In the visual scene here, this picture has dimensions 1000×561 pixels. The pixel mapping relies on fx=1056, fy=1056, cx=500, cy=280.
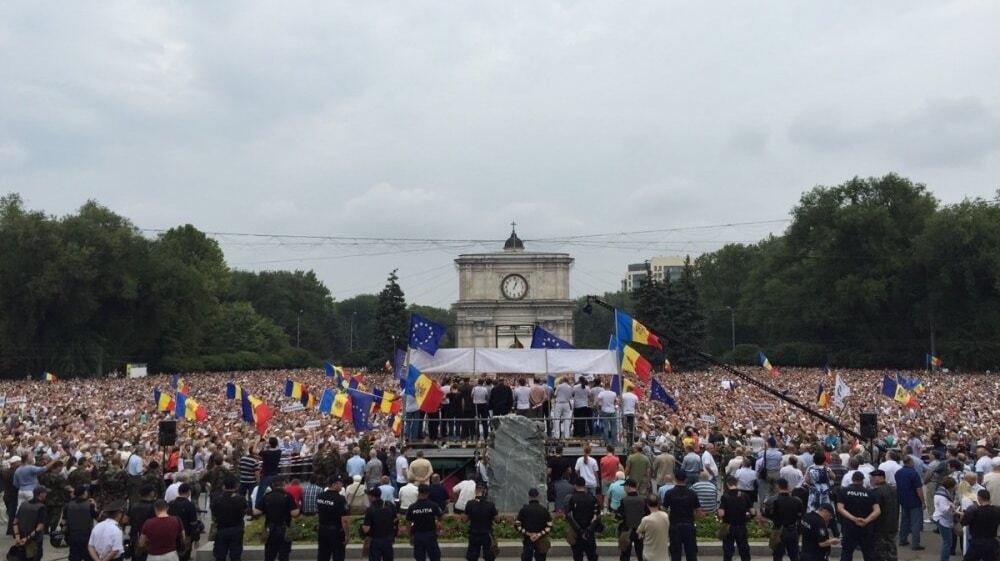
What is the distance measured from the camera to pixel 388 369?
61.3 metres

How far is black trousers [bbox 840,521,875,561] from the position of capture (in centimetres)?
1252

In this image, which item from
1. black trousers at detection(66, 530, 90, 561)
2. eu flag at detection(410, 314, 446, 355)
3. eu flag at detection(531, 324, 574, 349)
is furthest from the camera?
eu flag at detection(531, 324, 574, 349)

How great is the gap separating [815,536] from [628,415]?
27.6 feet

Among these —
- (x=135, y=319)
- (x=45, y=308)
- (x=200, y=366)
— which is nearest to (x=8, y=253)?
(x=45, y=308)

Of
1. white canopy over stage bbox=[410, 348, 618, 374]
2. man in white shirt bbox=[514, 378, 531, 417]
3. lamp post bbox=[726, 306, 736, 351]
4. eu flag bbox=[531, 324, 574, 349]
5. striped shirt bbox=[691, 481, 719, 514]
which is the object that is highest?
lamp post bbox=[726, 306, 736, 351]

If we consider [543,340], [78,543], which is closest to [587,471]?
[78,543]

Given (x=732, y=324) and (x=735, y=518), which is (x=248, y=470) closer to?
(x=735, y=518)

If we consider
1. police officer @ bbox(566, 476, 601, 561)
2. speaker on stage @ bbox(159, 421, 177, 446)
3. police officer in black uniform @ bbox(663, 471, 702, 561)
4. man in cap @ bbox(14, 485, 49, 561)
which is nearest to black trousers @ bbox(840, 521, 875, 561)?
police officer in black uniform @ bbox(663, 471, 702, 561)

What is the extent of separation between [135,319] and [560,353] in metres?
50.7

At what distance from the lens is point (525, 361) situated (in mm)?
21859

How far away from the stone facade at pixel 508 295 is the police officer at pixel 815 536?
2366 inches

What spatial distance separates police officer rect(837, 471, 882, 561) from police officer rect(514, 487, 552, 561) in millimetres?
3496

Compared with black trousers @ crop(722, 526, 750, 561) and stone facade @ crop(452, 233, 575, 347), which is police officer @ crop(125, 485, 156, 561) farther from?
stone facade @ crop(452, 233, 575, 347)

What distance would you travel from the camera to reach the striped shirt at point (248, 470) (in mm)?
17672
